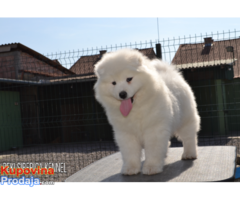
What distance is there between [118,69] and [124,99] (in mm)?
307

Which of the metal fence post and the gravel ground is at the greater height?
the metal fence post

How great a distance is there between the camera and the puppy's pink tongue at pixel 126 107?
2.82 m

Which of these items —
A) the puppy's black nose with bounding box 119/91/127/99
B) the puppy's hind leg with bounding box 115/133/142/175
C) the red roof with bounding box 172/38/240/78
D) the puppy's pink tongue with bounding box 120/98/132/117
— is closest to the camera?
the puppy's black nose with bounding box 119/91/127/99

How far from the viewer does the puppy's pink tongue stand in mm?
2824

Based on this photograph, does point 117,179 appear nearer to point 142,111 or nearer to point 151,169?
point 151,169

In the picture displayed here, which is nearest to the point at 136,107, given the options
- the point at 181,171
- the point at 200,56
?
the point at 181,171

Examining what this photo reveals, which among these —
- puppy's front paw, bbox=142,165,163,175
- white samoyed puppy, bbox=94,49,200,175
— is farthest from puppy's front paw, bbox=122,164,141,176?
puppy's front paw, bbox=142,165,163,175

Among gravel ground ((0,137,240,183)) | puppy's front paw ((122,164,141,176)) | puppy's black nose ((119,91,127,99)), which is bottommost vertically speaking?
gravel ground ((0,137,240,183))

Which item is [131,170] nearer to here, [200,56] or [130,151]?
[130,151]

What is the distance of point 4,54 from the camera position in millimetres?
12938

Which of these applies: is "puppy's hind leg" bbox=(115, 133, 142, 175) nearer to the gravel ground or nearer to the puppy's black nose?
the puppy's black nose

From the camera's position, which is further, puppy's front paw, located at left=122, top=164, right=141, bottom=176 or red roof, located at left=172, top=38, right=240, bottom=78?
red roof, located at left=172, top=38, right=240, bottom=78

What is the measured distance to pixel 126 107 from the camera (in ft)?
9.28

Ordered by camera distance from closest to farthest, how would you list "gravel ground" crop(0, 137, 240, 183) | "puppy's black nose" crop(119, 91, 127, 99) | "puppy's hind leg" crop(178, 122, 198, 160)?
"puppy's black nose" crop(119, 91, 127, 99) → "puppy's hind leg" crop(178, 122, 198, 160) → "gravel ground" crop(0, 137, 240, 183)
